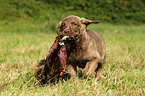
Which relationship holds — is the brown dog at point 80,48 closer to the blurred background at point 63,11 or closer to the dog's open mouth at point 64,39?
the dog's open mouth at point 64,39

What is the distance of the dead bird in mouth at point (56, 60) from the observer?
222 centimetres

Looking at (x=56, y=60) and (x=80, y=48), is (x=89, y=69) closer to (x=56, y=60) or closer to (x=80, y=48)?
(x=80, y=48)

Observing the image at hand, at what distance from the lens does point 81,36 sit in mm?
2389

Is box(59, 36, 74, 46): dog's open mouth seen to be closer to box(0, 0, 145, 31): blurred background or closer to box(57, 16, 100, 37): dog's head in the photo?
box(57, 16, 100, 37): dog's head

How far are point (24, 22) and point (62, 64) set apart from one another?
12631mm

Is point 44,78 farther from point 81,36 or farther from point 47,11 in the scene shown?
point 47,11

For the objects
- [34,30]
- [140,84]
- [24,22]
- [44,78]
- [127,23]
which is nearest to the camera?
[140,84]

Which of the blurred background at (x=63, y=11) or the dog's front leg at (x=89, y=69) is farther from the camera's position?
the blurred background at (x=63, y=11)

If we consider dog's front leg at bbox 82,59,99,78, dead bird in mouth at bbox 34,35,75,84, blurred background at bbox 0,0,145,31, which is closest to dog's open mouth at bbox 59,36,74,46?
dead bird in mouth at bbox 34,35,75,84

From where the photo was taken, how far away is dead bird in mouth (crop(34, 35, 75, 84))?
2.22 meters

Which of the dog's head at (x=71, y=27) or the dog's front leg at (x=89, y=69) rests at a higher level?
the dog's head at (x=71, y=27)

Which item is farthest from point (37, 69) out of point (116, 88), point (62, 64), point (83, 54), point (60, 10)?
point (60, 10)

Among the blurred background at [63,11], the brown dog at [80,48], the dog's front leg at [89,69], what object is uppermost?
the blurred background at [63,11]

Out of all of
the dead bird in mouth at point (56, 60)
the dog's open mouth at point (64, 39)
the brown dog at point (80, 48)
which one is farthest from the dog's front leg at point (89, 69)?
the dog's open mouth at point (64, 39)
